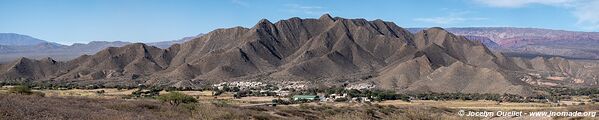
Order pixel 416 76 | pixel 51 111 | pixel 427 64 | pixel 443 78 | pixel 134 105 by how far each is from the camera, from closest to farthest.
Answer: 1. pixel 51 111
2. pixel 134 105
3. pixel 443 78
4. pixel 416 76
5. pixel 427 64

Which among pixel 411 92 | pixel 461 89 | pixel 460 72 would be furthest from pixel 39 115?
pixel 460 72

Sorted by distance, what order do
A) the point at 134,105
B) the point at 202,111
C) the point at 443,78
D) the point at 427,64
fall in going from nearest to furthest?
the point at 202,111 < the point at 134,105 < the point at 443,78 < the point at 427,64

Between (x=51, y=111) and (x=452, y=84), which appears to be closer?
(x=51, y=111)

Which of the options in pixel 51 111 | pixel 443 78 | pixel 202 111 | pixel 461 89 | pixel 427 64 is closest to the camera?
pixel 51 111

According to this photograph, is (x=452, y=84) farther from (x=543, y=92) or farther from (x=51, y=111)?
(x=51, y=111)

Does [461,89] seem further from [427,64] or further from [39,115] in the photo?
[39,115]

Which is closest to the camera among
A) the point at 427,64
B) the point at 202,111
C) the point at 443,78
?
the point at 202,111

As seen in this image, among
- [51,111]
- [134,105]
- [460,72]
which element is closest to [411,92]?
[460,72]

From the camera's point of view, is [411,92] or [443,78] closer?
[411,92]

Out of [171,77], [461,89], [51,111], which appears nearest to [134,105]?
[51,111]
